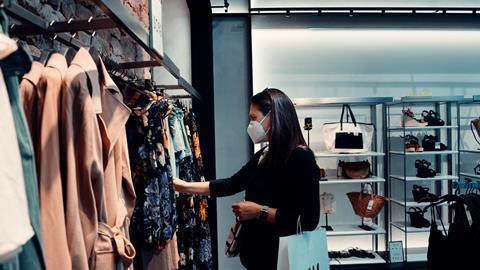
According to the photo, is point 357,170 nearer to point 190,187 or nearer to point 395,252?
point 395,252

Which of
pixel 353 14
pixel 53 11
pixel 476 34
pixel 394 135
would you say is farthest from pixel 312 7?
pixel 53 11

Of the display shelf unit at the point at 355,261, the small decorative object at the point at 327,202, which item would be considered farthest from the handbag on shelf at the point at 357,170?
the display shelf unit at the point at 355,261

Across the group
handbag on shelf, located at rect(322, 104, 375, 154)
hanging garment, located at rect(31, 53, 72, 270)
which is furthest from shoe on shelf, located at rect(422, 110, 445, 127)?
hanging garment, located at rect(31, 53, 72, 270)

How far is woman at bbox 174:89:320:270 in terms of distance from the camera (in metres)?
1.82

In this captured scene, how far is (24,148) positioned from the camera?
54 centimetres

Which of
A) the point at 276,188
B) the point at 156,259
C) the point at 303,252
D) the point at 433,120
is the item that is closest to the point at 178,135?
the point at 276,188

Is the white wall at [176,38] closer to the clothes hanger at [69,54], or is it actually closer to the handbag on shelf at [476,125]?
the clothes hanger at [69,54]

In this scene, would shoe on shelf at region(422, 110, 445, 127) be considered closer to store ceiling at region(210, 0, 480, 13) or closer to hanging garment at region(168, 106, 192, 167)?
store ceiling at region(210, 0, 480, 13)

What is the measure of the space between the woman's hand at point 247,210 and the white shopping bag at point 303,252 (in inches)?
9.1

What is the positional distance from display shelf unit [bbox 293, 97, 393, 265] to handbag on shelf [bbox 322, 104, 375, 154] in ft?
0.19

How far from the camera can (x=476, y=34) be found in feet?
15.1

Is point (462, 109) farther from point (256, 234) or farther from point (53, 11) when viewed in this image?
point (53, 11)

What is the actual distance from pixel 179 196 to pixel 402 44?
359 cm

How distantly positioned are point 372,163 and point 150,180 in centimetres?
352
